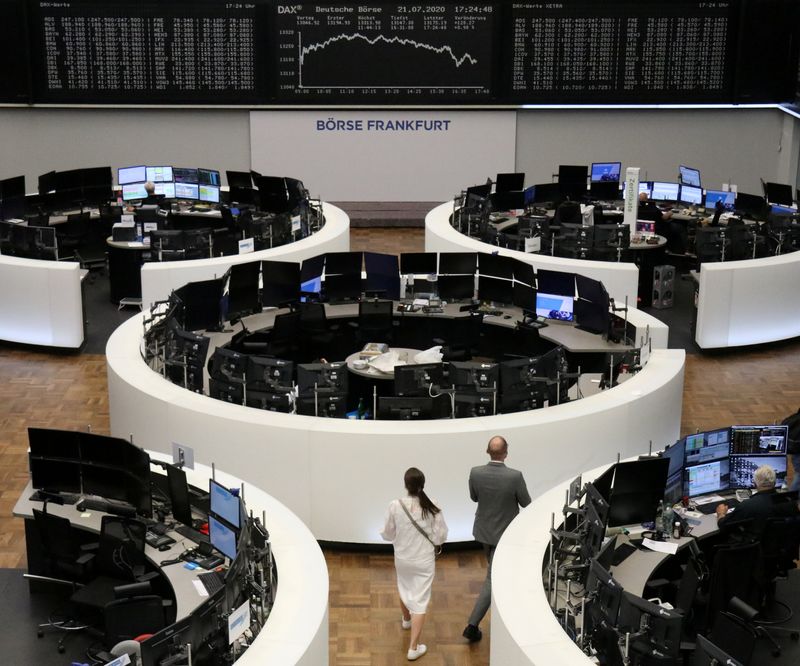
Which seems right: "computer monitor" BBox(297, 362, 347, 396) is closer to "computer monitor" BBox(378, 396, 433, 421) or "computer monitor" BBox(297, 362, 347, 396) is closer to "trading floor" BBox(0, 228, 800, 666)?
"computer monitor" BBox(378, 396, 433, 421)

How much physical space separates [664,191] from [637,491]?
9307 millimetres

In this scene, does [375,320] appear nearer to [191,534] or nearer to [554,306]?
[554,306]

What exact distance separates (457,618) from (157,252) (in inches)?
265

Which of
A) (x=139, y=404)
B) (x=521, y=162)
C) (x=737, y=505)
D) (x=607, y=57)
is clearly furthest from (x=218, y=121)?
(x=737, y=505)

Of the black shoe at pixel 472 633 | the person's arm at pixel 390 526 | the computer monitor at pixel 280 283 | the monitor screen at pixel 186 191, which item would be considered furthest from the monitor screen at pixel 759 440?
the monitor screen at pixel 186 191

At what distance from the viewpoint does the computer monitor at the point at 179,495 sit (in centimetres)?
735

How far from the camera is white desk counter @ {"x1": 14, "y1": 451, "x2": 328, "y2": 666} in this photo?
5.79 meters

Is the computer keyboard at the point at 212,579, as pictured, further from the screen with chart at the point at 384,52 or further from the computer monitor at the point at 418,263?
the screen with chart at the point at 384,52

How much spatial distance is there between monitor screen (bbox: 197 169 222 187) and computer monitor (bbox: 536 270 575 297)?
5.72 m

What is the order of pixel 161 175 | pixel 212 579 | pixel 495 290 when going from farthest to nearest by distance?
pixel 161 175 < pixel 495 290 < pixel 212 579

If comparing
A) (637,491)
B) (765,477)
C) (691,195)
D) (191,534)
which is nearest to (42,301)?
(191,534)

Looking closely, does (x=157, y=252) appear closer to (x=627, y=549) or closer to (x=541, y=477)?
(x=541, y=477)

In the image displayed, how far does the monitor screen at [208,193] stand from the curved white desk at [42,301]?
3277 millimetres

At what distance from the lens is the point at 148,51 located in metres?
16.8
